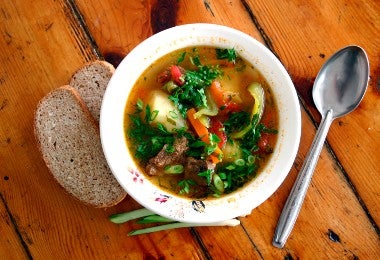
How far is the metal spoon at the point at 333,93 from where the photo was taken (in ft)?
9.03

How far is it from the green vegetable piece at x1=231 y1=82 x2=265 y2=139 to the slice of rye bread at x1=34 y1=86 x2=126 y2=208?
712 mm

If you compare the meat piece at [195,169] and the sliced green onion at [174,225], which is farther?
the sliced green onion at [174,225]

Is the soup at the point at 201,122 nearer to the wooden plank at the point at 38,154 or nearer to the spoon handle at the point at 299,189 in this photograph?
the spoon handle at the point at 299,189

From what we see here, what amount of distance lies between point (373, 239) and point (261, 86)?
101 centimetres

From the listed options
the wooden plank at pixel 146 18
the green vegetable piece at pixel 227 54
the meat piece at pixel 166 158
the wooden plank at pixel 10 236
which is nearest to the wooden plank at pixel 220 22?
the wooden plank at pixel 146 18

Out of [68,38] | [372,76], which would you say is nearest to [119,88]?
[68,38]

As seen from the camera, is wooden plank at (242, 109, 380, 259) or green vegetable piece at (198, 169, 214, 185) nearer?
green vegetable piece at (198, 169, 214, 185)

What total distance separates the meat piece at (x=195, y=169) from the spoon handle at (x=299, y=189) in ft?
1.70

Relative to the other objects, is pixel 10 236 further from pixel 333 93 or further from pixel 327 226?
pixel 333 93

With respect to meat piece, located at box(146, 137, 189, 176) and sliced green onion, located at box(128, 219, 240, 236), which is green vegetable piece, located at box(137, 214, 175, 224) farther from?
meat piece, located at box(146, 137, 189, 176)

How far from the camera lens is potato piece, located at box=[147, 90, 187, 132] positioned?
2.48 metres

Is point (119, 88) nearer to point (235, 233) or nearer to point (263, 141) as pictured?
point (263, 141)

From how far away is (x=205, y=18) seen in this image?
2.86 m

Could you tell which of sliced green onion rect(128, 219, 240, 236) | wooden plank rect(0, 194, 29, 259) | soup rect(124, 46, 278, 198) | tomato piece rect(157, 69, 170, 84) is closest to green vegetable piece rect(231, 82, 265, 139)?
soup rect(124, 46, 278, 198)
